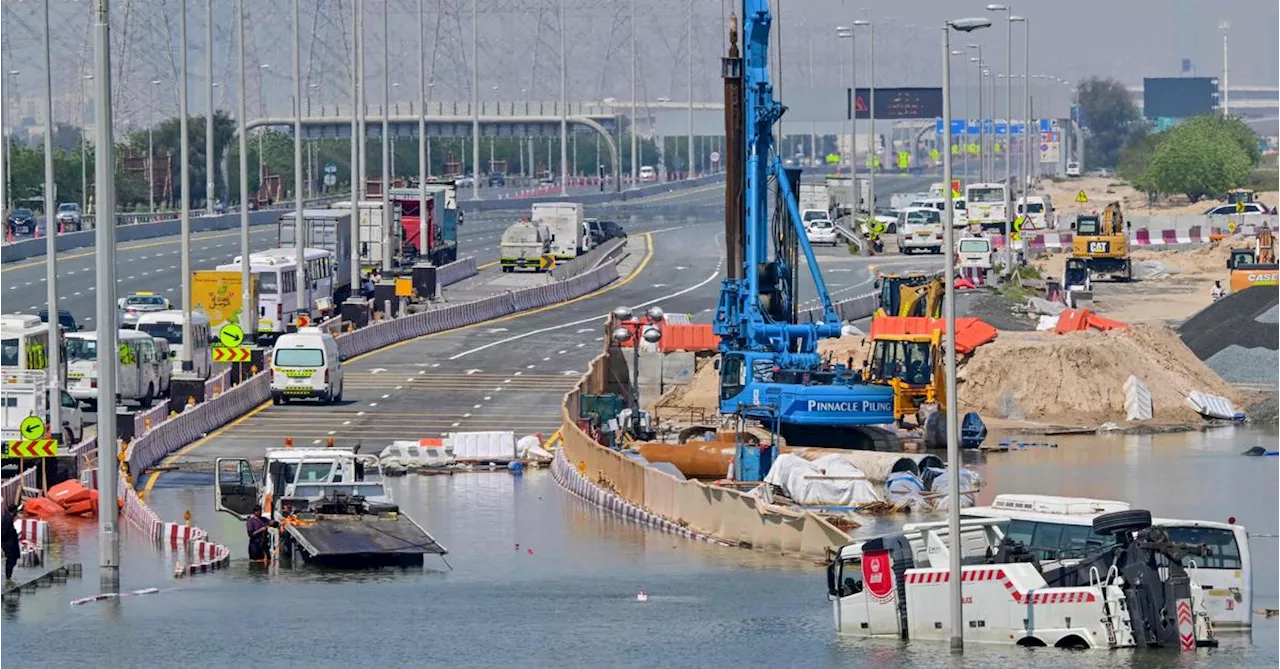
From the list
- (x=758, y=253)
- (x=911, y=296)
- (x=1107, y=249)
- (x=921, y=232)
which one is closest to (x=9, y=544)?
(x=758, y=253)

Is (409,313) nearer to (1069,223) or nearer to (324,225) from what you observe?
(324,225)

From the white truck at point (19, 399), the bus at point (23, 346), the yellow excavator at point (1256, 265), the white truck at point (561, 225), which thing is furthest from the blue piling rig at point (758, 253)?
the white truck at point (561, 225)

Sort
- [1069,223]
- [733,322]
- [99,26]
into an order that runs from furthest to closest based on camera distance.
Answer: [1069,223], [733,322], [99,26]

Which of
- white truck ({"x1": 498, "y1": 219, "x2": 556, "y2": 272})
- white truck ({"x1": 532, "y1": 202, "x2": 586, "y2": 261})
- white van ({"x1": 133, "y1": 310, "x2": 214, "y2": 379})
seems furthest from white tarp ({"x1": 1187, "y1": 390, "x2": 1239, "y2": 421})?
white truck ({"x1": 532, "y1": 202, "x2": 586, "y2": 261})

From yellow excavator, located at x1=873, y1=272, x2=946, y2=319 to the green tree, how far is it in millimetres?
96744

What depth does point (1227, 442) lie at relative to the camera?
6419 centimetres

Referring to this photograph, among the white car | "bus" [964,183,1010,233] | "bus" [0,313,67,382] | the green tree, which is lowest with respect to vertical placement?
"bus" [0,313,67,382]

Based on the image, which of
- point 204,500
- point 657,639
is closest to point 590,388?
point 204,500

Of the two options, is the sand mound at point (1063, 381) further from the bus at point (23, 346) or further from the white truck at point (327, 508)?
the white truck at point (327, 508)

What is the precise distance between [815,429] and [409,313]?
33.9 meters

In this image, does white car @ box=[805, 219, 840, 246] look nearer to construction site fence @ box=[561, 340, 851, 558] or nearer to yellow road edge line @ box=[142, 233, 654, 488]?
yellow road edge line @ box=[142, 233, 654, 488]

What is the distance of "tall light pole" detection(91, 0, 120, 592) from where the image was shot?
38938mm

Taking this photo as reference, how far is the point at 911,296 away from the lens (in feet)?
255

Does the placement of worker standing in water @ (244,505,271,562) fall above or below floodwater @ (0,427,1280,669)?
above
